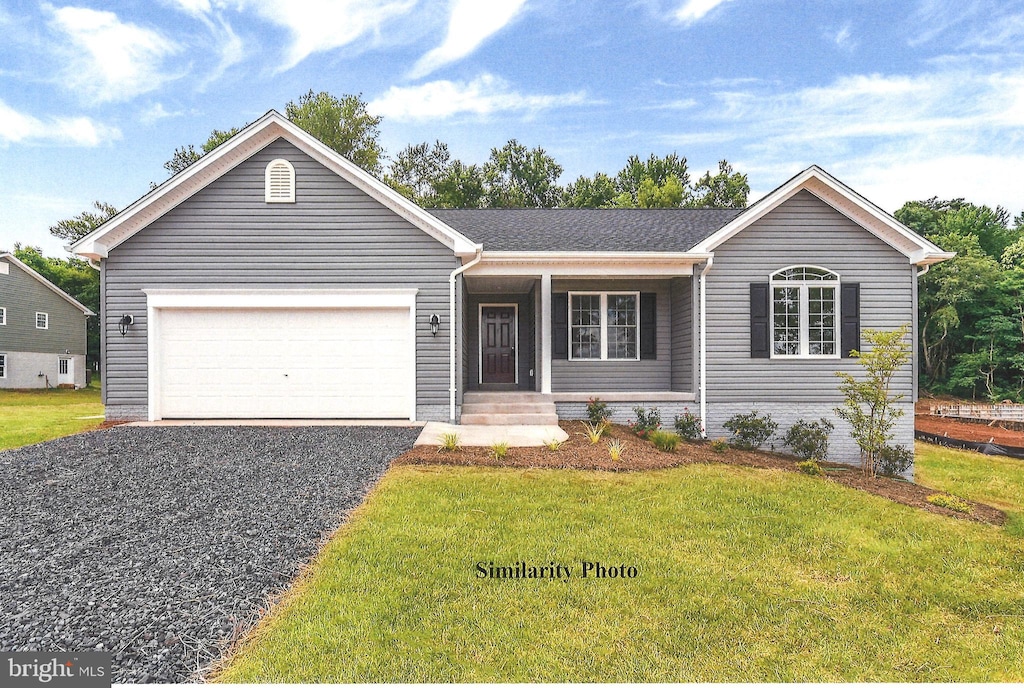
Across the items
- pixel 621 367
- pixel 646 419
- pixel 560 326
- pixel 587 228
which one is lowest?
pixel 646 419

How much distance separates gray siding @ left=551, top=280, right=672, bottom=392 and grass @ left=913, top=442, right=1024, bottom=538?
511cm

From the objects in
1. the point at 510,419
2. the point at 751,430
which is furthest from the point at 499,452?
the point at 751,430

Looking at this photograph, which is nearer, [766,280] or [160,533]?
[160,533]

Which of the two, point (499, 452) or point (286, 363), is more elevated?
point (286, 363)

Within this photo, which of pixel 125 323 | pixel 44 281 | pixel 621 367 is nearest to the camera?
pixel 125 323

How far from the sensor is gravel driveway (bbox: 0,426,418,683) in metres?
2.64

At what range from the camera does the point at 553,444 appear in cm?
733

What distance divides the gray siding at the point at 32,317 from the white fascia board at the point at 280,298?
22.3 metres

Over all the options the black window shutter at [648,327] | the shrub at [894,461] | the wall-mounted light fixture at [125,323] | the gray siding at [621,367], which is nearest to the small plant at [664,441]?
the gray siding at [621,367]

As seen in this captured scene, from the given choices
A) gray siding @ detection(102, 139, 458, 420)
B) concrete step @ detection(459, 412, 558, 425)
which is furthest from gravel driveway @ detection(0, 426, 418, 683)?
gray siding @ detection(102, 139, 458, 420)

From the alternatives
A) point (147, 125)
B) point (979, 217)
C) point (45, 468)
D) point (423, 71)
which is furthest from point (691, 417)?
point (979, 217)

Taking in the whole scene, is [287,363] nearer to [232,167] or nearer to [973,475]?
[232,167]

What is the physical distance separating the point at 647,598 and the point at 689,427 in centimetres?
684

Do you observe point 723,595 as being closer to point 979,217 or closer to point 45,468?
point 45,468
